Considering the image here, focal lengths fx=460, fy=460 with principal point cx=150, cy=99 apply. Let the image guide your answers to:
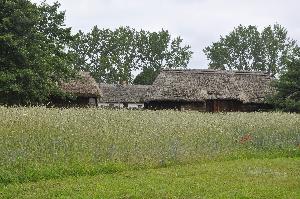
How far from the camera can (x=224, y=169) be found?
41.2 feet

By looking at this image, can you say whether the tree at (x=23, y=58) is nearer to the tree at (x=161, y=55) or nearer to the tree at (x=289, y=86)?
the tree at (x=289, y=86)

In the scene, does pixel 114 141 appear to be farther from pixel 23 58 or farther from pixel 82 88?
pixel 82 88

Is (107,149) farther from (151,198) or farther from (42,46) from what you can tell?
(42,46)

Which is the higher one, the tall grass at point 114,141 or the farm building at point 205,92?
the farm building at point 205,92

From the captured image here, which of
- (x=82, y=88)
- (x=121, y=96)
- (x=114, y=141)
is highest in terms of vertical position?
(x=82, y=88)

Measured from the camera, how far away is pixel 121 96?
66.4 metres

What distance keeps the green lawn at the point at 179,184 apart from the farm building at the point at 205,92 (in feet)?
85.2

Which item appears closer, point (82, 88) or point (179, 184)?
point (179, 184)

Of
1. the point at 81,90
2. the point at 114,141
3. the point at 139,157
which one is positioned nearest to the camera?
the point at 139,157

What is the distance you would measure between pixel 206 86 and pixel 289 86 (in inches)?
320

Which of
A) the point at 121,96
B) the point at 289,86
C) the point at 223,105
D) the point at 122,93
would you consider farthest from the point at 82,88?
the point at 122,93

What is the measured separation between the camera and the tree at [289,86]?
34250 mm

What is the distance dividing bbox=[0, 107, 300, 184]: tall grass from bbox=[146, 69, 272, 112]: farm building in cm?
1979

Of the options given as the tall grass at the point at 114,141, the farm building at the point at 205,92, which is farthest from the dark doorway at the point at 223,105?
the tall grass at the point at 114,141
